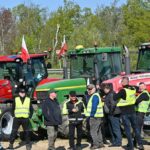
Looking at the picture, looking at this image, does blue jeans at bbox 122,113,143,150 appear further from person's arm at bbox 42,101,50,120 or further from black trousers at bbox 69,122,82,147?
person's arm at bbox 42,101,50,120

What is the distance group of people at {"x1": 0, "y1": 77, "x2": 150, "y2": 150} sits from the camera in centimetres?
1231

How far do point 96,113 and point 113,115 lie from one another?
0.67m

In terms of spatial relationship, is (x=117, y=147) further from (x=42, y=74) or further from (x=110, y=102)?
(x=42, y=74)

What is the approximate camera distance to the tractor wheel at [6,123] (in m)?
14.4

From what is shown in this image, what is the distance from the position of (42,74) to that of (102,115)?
4382mm

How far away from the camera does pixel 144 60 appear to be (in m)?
15.9

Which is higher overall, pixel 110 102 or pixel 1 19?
pixel 1 19

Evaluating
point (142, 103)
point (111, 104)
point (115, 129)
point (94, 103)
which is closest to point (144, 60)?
point (142, 103)

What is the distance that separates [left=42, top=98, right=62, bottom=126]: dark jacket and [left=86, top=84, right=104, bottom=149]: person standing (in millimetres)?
879

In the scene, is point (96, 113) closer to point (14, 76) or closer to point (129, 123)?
point (129, 123)

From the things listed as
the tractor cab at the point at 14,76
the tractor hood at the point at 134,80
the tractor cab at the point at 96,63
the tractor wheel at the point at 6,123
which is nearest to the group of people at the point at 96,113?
the tractor hood at the point at 134,80

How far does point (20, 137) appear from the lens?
14.8 metres

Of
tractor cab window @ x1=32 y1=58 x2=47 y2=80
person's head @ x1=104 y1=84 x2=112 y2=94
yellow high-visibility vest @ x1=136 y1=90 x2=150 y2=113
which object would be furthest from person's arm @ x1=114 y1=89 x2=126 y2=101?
tractor cab window @ x1=32 y1=58 x2=47 y2=80

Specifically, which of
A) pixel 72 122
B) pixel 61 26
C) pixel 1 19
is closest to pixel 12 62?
pixel 72 122
